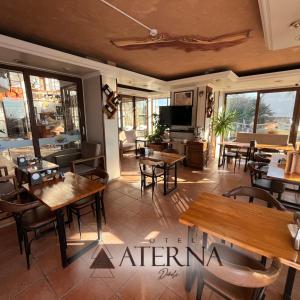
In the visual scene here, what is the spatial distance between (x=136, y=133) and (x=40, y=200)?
6026 mm

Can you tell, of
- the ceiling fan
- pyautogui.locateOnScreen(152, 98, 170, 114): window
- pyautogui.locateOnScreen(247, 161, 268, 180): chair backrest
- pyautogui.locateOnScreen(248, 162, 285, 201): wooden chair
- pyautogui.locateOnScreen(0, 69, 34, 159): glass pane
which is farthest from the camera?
pyautogui.locateOnScreen(152, 98, 170, 114): window

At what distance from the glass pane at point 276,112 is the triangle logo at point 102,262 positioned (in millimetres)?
6318

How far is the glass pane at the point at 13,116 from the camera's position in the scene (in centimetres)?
302

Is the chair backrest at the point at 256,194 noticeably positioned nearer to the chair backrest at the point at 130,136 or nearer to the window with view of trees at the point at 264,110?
the window with view of trees at the point at 264,110

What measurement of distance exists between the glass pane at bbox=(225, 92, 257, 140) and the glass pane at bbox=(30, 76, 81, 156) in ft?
18.0

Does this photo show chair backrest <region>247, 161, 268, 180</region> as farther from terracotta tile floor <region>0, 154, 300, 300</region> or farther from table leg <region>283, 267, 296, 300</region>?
table leg <region>283, 267, 296, 300</region>

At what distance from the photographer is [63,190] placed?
1.92 meters

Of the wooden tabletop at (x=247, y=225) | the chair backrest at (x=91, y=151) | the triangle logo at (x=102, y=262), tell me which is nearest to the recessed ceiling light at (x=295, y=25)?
the wooden tabletop at (x=247, y=225)

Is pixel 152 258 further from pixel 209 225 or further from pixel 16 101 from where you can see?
pixel 16 101

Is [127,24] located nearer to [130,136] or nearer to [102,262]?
[102,262]

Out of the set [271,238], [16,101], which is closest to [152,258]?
[271,238]

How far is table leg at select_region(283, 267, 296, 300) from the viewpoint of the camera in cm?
138

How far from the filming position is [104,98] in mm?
3768

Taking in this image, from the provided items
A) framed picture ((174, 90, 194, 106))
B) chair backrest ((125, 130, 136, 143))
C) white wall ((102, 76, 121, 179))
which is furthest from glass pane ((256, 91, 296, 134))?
white wall ((102, 76, 121, 179))
